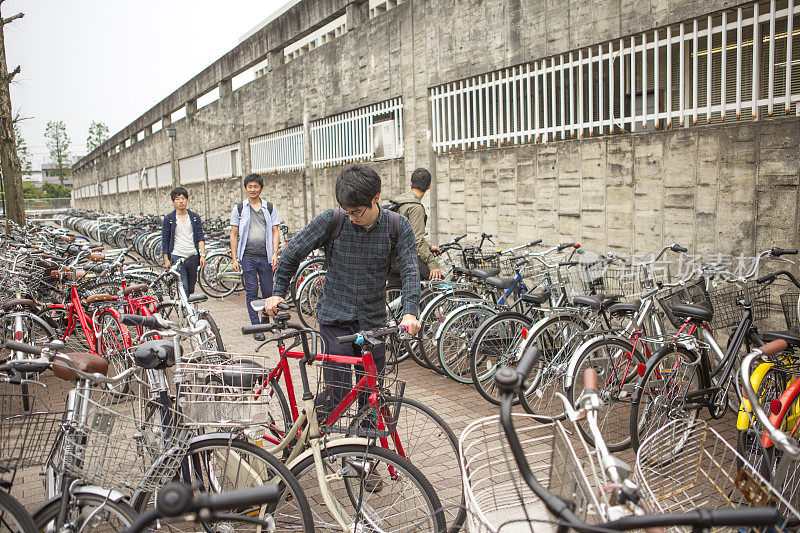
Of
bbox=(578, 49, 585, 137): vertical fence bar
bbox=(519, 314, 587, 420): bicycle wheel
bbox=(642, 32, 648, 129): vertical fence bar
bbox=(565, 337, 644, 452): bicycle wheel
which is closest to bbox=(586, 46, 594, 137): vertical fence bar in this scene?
bbox=(578, 49, 585, 137): vertical fence bar

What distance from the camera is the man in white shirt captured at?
759 cm

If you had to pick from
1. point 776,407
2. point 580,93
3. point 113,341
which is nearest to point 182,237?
point 113,341

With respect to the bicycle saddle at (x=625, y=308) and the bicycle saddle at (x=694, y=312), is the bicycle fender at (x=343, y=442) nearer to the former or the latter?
the bicycle saddle at (x=694, y=312)

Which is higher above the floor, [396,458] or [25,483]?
[396,458]

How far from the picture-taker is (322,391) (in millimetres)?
3016

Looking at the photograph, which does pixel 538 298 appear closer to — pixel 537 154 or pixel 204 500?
pixel 537 154

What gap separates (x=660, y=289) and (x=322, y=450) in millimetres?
3023

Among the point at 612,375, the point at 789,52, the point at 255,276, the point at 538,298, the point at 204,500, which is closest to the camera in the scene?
the point at 204,500

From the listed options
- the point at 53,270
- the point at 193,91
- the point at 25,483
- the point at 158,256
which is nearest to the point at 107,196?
the point at 193,91

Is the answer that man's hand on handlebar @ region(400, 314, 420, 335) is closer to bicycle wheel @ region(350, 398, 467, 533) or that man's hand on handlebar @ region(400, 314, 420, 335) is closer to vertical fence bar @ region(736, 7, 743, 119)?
bicycle wheel @ region(350, 398, 467, 533)

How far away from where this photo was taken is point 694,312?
3918 mm

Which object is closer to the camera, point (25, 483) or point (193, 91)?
point (25, 483)

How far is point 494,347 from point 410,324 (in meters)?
2.45

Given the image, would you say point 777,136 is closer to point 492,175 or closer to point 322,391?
point 492,175
